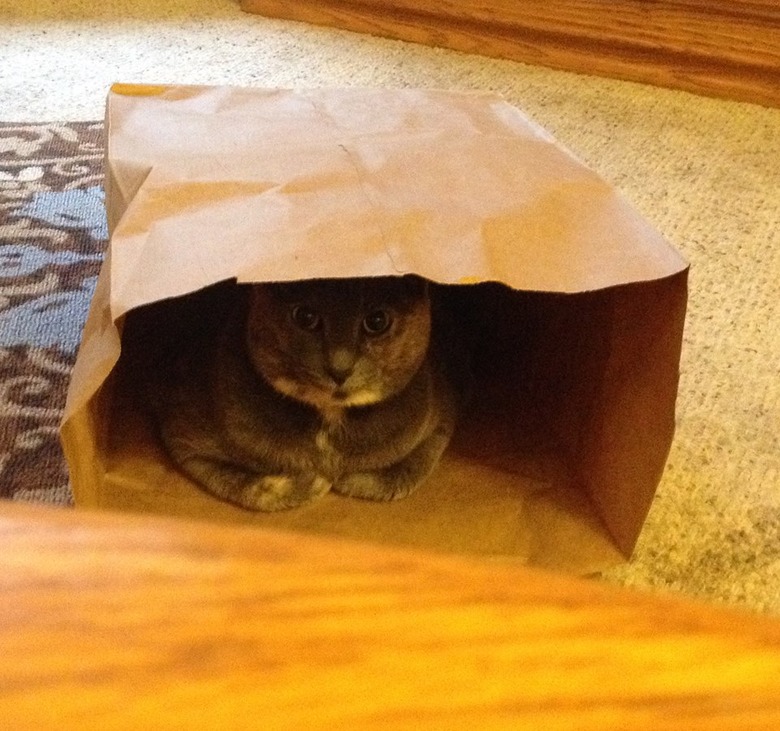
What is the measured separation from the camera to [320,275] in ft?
2.13

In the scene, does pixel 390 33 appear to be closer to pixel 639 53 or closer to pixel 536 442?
Result: pixel 639 53

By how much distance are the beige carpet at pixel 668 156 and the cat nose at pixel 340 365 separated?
34cm

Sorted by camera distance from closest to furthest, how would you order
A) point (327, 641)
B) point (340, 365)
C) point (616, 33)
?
point (327, 641), point (340, 365), point (616, 33)

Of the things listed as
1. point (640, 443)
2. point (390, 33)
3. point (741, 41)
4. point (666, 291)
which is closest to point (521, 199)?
point (666, 291)

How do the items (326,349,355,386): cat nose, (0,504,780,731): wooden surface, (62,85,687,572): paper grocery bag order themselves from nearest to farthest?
(0,504,780,731): wooden surface < (62,85,687,572): paper grocery bag < (326,349,355,386): cat nose

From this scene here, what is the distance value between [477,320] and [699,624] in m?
0.98

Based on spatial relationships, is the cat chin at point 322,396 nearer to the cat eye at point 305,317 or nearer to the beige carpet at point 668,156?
the cat eye at point 305,317

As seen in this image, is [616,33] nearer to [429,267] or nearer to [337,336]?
[337,336]

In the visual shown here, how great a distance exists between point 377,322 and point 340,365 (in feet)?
0.20

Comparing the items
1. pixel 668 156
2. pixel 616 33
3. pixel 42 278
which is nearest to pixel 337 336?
pixel 42 278

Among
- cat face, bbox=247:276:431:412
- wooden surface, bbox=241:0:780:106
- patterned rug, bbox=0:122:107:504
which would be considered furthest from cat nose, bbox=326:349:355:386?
wooden surface, bbox=241:0:780:106

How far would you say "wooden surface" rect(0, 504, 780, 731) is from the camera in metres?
0.22

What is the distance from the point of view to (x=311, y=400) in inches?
36.0

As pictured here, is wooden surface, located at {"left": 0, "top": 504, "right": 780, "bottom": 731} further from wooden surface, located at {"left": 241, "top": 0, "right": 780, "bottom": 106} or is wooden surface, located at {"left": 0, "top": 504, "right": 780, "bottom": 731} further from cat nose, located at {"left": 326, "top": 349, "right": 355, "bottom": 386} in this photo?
wooden surface, located at {"left": 241, "top": 0, "right": 780, "bottom": 106}
